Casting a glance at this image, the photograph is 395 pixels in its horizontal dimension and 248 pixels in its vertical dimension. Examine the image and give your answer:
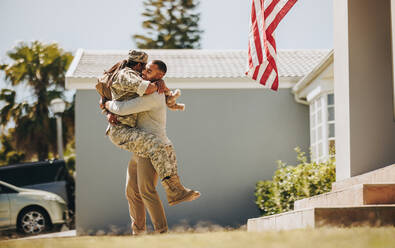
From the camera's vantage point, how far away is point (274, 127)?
13883mm

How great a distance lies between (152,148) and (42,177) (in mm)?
10241

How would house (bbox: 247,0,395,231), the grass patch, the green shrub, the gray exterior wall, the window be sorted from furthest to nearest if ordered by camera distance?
the gray exterior wall → the window → the green shrub → house (bbox: 247,0,395,231) → the grass patch

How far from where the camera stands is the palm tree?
23.2 m

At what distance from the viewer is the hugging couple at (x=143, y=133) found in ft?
16.8

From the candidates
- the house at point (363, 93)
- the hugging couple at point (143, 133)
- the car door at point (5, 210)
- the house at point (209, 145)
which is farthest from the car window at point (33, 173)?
the hugging couple at point (143, 133)

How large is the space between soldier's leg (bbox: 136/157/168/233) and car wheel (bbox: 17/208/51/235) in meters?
9.35

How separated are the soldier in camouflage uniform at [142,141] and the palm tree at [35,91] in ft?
60.7

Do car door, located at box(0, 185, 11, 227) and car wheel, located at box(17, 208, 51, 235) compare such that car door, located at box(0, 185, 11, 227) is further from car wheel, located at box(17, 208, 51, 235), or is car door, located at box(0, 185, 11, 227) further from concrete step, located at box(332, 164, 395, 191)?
concrete step, located at box(332, 164, 395, 191)

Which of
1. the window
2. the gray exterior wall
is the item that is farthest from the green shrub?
the gray exterior wall

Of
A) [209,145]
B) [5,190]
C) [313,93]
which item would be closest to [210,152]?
[209,145]

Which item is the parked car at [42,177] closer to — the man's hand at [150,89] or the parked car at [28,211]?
the parked car at [28,211]

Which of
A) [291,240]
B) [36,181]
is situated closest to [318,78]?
[36,181]

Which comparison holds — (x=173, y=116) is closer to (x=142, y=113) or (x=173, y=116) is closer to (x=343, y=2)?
(x=343, y=2)

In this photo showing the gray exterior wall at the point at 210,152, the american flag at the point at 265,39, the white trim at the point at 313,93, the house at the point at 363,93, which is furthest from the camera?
the gray exterior wall at the point at 210,152
